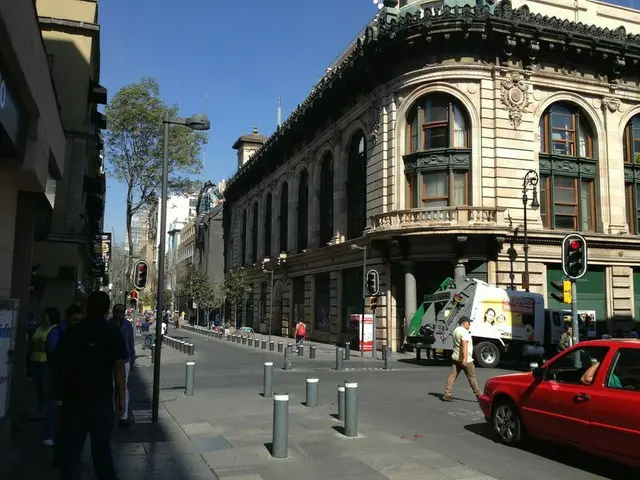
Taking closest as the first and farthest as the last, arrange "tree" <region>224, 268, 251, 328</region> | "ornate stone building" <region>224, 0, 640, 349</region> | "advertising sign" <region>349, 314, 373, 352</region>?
1. "advertising sign" <region>349, 314, 373, 352</region>
2. "ornate stone building" <region>224, 0, 640, 349</region>
3. "tree" <region>224, 268, 251, 328</region>

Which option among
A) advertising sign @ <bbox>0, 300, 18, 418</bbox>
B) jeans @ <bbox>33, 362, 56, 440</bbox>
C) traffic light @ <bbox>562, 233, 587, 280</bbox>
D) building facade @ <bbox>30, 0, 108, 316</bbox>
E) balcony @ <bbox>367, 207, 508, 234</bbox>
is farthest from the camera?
balcony @ <bbox>367, 207, 508, 234</bbox>

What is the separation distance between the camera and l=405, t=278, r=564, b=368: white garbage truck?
835 inches

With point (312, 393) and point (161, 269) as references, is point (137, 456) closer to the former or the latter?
point (161, 269)

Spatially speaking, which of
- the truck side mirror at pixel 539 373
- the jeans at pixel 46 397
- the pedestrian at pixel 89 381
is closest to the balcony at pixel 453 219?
the truck side mirror at pixel 539 373

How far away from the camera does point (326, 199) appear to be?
132ft

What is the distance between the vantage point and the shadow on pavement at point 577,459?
7051 mm

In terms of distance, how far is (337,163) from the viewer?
37219 mm

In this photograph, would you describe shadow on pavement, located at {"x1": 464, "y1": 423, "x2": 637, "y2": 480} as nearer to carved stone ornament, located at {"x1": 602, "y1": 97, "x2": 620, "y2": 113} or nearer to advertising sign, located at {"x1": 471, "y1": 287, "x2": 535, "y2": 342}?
advertising sign, located at {"x1": 471, "y1": 287, "x2": 535, "y2": 342}

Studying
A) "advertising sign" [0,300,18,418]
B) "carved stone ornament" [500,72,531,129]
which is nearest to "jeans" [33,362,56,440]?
"advertising sign" [0,300,18,418]

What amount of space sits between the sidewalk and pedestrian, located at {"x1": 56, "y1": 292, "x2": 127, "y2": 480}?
5.17 feet

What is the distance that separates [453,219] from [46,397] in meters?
22.1

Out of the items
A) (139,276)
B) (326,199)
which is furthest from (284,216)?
(139,276)

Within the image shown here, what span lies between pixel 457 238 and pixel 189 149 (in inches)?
606

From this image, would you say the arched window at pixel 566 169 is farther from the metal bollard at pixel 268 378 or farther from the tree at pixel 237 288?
the tree at pixel 237 288
